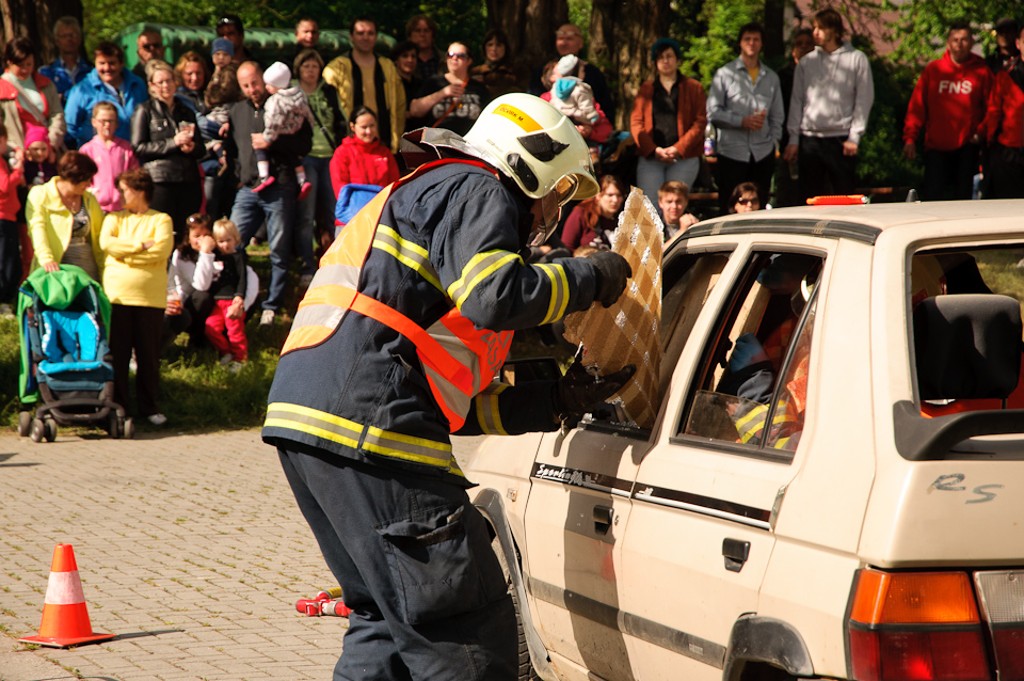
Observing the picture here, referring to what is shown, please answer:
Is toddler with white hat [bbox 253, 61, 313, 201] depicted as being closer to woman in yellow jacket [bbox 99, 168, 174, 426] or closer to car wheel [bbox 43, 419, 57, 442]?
woman in yellow jacket [bbox 99, 168, 174, 426]

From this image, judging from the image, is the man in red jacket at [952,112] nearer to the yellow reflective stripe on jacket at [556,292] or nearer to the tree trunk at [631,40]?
the tree trunk at [631,40]

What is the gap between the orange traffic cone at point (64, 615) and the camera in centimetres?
575

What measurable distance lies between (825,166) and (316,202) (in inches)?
187

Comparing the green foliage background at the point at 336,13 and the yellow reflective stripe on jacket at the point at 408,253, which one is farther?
the green foliage background at the point at 336,13

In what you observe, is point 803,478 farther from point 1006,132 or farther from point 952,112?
point 1006,132

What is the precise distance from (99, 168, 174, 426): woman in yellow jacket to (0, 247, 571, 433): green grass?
60cm

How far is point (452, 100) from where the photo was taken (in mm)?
13180

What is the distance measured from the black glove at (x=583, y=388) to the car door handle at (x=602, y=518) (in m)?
0.31

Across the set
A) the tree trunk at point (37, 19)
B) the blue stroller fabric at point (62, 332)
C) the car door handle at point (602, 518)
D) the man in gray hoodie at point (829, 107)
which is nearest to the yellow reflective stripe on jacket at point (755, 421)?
the car door handle at point (602, 518)

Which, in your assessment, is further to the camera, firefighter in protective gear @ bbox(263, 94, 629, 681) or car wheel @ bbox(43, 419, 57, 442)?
car wheel @ bbox(43, 419, 57, 442)

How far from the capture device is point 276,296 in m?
13.3

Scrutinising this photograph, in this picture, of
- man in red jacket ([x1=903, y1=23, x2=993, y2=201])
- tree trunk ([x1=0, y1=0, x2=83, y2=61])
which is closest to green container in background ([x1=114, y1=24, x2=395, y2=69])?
tree trunk ([x1=0, y1=0, x2=83, y2=61])

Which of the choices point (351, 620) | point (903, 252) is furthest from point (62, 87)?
point (903, 252)

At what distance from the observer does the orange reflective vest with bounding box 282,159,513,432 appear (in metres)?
3.90
